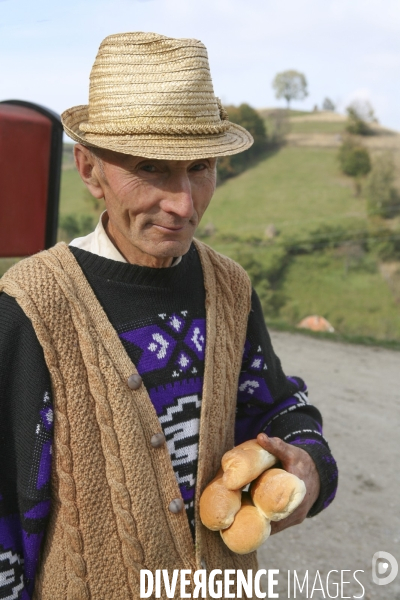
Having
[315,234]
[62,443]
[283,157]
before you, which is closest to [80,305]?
[62,443]

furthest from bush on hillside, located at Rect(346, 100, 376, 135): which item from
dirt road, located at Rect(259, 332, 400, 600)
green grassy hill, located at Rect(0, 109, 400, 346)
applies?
dirt road, located at Rect(259, 332, 400, 600)

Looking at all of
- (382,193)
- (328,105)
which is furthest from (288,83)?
(382,193)

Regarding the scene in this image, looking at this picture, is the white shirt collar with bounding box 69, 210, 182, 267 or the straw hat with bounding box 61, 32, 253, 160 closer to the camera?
the straw hat with bounding box 61, 32, 253, 160

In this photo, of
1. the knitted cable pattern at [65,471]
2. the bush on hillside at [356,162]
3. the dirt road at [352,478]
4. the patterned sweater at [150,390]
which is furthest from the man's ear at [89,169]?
the bush on hillside at [356,162]

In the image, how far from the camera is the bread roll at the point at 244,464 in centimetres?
149

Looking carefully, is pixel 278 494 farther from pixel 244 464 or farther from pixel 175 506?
pixel 175 506

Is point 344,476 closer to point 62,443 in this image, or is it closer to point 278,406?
point 278,406

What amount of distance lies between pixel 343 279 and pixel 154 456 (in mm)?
17392

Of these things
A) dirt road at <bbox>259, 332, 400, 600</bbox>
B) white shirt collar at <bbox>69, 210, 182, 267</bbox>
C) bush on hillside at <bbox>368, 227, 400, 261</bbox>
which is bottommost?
bush on hillside at <bbox>368, 227, 400, 261</bbox>

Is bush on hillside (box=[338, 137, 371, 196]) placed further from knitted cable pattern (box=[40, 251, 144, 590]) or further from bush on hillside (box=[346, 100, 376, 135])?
knitted cable pattern (box=[40, 251, 144, 590])

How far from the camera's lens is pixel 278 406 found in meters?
1.85

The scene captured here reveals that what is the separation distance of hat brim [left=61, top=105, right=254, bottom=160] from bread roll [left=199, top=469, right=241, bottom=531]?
0.80 metres

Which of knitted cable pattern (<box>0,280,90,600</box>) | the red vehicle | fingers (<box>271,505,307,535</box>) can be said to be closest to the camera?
knitted cable pattern (<box>0,280,90,600</box>)

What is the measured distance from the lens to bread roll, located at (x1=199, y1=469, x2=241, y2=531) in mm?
1476
